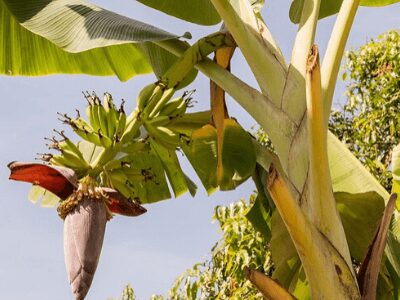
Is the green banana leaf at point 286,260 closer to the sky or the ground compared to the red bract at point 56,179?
closer to the ground

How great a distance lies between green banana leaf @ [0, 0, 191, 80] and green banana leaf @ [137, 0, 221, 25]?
0.52 feet

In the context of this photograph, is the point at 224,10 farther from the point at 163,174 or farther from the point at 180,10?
the point at 163,174

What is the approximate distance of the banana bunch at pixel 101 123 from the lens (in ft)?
5.09

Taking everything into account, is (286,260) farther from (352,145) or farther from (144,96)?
(352,145)

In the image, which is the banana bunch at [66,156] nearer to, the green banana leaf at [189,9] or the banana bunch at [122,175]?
the banana bunch at [122,175]

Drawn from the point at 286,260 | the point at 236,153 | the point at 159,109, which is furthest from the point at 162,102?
the point at 286,260

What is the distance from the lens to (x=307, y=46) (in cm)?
152

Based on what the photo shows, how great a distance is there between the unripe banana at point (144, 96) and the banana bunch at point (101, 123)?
0.05 meters

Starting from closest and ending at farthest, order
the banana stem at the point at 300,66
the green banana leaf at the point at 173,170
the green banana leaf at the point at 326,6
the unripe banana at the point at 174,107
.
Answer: the banana stem at the point at 300,66 < the unripe banana at the point at 174,107 < the green banana leaf at the point at 173,170 < the green banana leaf at the point at 326,6

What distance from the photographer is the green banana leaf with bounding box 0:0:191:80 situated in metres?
1.71

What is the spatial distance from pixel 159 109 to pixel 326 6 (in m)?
0.84

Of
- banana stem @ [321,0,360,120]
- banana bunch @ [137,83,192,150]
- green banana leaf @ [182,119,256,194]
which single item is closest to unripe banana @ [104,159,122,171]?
banana bunch @ [137,83,192,150]

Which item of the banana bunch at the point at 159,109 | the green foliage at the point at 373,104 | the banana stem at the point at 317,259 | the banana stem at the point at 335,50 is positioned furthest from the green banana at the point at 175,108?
the green foliage at the point at 373,104

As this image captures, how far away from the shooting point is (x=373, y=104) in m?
4.57
